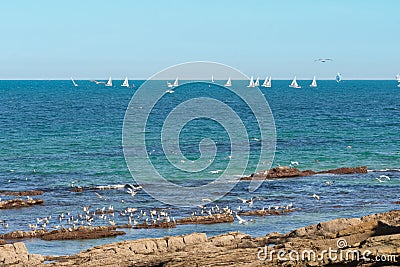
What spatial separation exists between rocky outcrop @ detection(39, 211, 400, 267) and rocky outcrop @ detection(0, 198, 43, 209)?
15047 mm

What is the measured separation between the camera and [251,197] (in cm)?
4312

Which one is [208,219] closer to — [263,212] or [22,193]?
[263,212]

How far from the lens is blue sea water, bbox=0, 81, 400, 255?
124 feet

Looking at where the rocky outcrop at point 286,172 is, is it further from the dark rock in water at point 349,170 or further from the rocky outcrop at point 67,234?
the rocky outcrop at point 67,234

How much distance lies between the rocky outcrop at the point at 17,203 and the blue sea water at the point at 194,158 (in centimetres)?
100

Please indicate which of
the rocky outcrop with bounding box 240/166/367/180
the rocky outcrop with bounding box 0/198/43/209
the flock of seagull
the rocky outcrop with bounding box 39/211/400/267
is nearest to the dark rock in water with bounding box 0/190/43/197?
the flock of seagull

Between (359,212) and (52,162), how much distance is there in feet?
97.1

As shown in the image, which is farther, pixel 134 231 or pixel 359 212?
pixel 359 212

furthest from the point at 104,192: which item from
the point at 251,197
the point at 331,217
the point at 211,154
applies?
the point at 211,154

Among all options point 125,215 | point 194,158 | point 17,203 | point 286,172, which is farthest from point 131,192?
point 194,158

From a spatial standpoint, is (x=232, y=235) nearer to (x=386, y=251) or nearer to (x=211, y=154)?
(x=386, y=251)

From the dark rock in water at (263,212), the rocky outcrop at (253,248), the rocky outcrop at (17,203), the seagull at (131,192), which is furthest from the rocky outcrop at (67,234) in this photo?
the seagull at (131,192)

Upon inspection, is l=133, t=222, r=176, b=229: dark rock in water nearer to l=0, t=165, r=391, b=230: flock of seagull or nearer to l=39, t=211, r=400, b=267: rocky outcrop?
l=0, t=165, r=391, b=230: flock of seagull

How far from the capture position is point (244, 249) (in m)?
20.9
